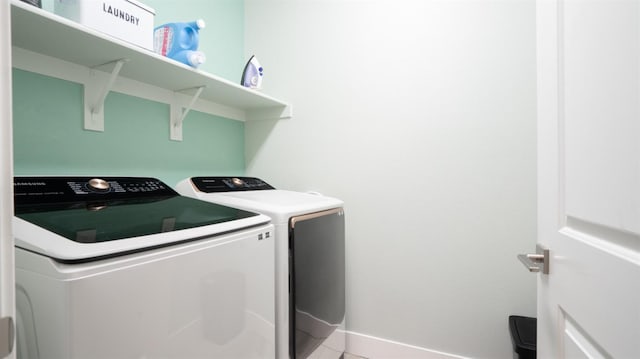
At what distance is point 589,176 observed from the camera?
664 millimetres

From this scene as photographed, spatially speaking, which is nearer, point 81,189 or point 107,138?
point 81,189

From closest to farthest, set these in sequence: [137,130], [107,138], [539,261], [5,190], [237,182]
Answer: [5,190], [539,261], [107,138], [137,130], [237,182]

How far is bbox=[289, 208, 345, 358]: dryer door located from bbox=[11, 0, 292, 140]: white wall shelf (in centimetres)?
93

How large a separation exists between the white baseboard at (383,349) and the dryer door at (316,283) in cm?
16

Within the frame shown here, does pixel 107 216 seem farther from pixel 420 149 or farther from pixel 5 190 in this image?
pixel 420 149

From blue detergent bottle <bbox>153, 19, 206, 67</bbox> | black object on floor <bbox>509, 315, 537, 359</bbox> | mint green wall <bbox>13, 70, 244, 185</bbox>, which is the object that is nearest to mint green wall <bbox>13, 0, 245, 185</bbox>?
mint green wall <bbox>13, 70, 244, 185</bbox>

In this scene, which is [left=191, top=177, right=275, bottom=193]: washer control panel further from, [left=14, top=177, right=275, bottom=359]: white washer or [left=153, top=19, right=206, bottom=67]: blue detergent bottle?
[left=153, top=19, right=206, bottom=67]: blue detergent bottle

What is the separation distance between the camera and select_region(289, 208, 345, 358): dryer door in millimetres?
1349

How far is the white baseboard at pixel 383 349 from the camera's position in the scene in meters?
1.85

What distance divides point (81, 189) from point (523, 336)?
2013mm

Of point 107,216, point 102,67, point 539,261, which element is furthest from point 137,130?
point 539,261

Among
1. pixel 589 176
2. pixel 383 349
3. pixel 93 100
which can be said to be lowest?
pixel 383 349

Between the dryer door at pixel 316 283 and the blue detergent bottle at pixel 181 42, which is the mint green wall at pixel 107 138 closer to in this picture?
the blue detergent bottle at pixel 181 42

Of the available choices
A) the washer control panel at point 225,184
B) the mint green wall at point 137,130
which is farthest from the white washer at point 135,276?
the washer control panel at point 225,184
